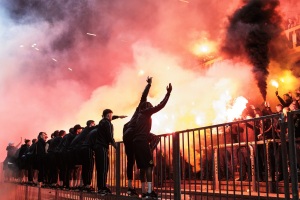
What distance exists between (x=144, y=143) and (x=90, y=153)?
9.11ft

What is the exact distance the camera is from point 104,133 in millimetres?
8766

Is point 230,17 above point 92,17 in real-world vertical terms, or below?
below

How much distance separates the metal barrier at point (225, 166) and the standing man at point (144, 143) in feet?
0.58

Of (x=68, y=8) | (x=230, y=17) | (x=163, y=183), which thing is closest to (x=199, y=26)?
(x=230, y=17)

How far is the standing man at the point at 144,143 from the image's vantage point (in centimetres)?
698

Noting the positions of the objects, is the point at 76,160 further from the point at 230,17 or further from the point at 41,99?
the point at 41,99

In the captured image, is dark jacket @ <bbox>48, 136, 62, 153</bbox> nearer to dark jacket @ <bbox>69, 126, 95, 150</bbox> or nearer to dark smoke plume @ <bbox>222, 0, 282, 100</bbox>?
dark jacket @ <bbox>69, 126, 95, 150</bbox>

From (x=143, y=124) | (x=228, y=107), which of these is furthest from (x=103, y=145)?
(x=228, y=107)

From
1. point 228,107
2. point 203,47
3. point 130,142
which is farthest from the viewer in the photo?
point 203,47

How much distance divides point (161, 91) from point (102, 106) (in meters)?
4.12

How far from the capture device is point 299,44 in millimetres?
14008

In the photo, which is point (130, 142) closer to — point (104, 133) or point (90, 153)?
point (104, 133)

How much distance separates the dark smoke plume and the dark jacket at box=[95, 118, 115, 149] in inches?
304

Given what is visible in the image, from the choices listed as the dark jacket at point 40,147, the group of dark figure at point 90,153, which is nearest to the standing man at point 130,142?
the group of dark figure at point 90,153
